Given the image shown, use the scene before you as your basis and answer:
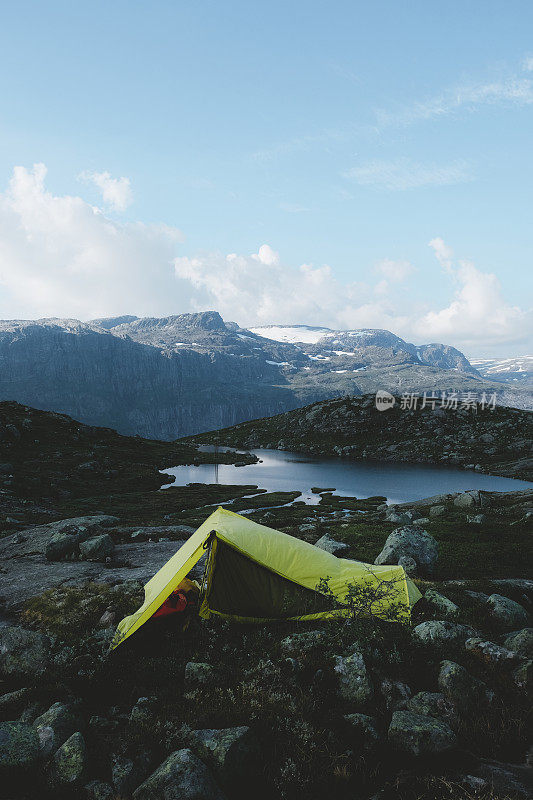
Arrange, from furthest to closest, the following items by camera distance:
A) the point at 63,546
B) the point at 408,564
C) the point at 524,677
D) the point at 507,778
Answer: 1. the point at 63,546
2. the point at 408,564
3. the point at 524,677
4. the point at 507,778

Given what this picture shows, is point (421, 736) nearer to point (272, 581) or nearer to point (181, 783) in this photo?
point (181, 783)

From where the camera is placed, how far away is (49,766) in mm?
7566

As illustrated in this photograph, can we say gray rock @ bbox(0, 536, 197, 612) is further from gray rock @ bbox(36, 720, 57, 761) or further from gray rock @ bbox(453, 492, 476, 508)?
gray rock @ bbox(453, 492, 476, 508)

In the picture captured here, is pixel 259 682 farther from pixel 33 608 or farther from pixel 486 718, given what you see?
pixel 33 608

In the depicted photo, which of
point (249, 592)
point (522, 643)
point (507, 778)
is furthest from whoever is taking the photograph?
point (249, 592)

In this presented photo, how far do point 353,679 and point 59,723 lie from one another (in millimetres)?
6943

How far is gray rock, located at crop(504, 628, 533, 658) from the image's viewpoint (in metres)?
10.7

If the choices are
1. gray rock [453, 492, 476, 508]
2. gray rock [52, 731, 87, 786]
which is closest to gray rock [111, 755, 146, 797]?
gray rock [52, 731, 87, 786]

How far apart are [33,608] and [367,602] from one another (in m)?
14.4

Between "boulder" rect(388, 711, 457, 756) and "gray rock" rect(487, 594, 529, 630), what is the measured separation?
6.75 m

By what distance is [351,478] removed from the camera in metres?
91.0

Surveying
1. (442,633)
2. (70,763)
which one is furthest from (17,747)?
(442,633)

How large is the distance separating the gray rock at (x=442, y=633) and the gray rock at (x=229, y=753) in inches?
236

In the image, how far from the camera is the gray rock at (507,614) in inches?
519
